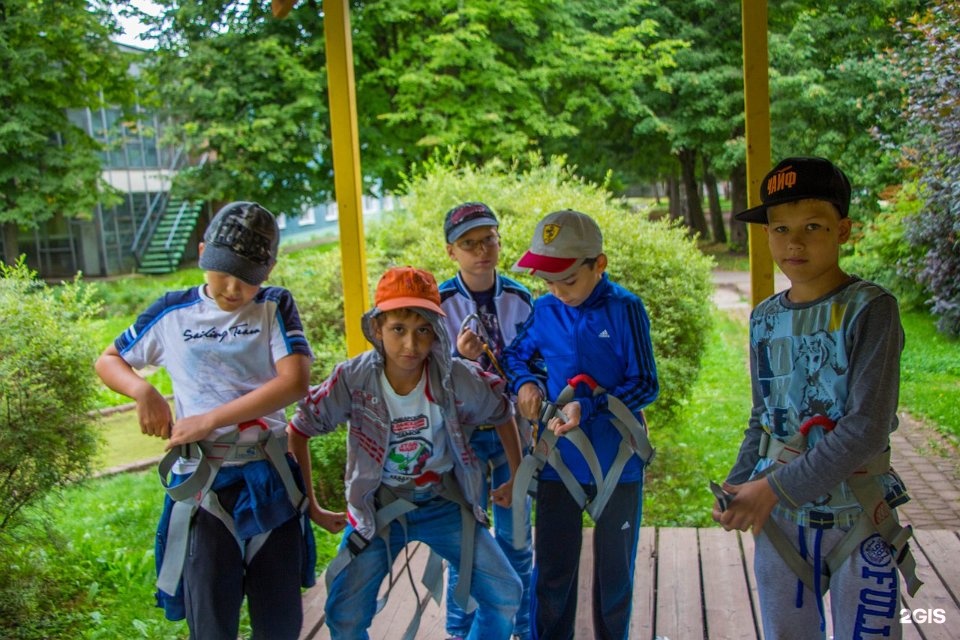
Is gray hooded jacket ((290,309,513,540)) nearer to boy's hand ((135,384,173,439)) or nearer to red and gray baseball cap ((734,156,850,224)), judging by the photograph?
boy's hand ((135,384,173,439))

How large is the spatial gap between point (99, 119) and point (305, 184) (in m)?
4.26

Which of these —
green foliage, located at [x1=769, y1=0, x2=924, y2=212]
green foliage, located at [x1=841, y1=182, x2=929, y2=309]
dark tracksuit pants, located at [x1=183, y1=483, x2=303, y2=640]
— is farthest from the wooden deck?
green foliage, located at [x1=769, y1=0, x2=924, y2=212]

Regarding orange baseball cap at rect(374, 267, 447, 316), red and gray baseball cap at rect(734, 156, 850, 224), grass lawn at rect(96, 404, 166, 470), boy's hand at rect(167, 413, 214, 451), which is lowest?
grass lawn at rect(96, 404, 166, 470)

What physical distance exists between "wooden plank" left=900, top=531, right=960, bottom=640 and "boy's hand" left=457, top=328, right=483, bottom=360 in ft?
5.82

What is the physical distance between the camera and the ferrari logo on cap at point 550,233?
259 centimetres

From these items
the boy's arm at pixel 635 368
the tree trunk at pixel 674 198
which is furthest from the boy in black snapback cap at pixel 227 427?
the tree trunk at pixel 674 198

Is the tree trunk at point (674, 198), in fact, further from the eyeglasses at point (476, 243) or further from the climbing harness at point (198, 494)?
the climbing harness at point (198, 494)

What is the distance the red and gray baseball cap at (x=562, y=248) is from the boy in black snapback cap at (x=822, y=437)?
23.6 inches

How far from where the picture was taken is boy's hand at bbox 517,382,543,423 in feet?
8.30

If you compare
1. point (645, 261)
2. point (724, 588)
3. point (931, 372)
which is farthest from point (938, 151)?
point (724, 588)

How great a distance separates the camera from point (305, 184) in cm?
1243

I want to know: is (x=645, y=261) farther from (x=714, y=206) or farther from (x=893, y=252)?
(x=714, y=206)

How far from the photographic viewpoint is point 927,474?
475 cm

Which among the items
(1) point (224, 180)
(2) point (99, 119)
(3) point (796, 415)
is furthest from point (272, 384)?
(2) point (99, 119)
